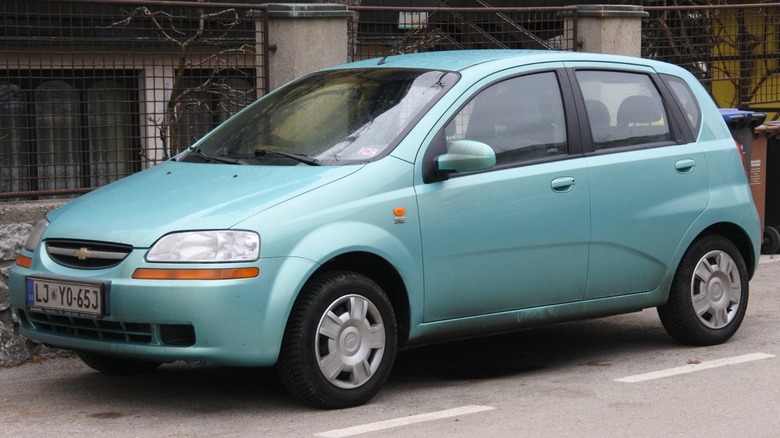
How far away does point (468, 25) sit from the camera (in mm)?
11578

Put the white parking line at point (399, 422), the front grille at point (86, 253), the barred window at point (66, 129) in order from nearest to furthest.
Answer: the white parking line at point (399, 422) → the front grille at point (86, 253) → the barred window at point (66, 129)

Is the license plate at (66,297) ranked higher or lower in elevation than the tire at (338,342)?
higher

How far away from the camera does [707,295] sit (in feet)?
25.7

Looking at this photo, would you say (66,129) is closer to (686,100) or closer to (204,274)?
(204,274)

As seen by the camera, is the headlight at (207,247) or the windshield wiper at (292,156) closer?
the headlight at (207,247)

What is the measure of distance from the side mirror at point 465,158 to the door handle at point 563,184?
0.58 meters

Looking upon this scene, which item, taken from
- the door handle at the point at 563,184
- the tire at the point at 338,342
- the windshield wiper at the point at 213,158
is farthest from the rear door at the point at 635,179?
the windshield wiper at the point at 213,158

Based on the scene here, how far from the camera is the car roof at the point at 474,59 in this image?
283 inches

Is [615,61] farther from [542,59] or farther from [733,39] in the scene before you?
[733,39]

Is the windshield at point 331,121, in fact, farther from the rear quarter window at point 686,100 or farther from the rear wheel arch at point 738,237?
the rear wheel arch at point 738,237

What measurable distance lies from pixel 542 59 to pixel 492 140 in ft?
2.18

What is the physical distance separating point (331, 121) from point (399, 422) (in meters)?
1.70

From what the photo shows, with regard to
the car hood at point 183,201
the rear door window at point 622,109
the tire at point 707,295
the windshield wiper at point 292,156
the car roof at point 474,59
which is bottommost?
the tire at point 707,295

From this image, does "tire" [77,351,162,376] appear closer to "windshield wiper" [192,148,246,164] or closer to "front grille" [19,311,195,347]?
"front grille" [19,311,195,347]
